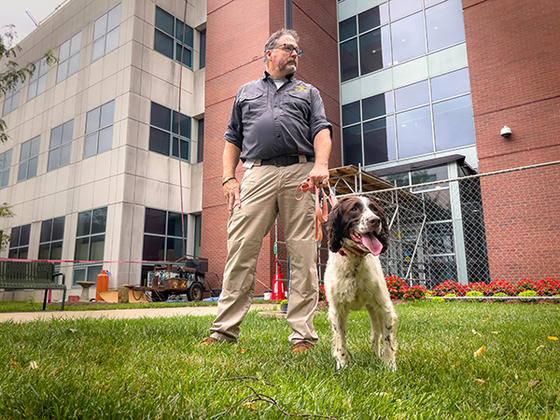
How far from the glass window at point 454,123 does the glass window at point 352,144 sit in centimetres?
336

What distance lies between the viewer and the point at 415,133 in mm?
16719

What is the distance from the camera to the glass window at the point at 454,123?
15.4m

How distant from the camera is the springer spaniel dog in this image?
109 inches

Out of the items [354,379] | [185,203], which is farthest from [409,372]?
[185,203]

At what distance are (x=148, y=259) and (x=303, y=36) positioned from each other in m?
11.2

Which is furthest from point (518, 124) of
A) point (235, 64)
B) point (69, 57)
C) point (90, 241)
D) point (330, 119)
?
point (69, 57)

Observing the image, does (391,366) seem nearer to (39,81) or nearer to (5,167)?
(39,81)

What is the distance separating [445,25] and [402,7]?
2461 millimetres

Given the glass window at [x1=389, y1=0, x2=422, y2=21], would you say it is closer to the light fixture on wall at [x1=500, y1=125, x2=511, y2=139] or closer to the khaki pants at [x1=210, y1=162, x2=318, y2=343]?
the light fixture on wall at [x1=500, y1=125, x2=511, y2=139]

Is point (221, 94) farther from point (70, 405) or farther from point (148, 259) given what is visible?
point (70, 405)

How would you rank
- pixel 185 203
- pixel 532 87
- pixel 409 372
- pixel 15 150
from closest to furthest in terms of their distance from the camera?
pixel 409 372
pixel 532 87
pixel 185 203
pixel 15 150

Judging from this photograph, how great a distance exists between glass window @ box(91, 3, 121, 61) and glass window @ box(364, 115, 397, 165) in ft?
38.9

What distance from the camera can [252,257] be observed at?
3.59 meters

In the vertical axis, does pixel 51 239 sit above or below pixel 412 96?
A: below
